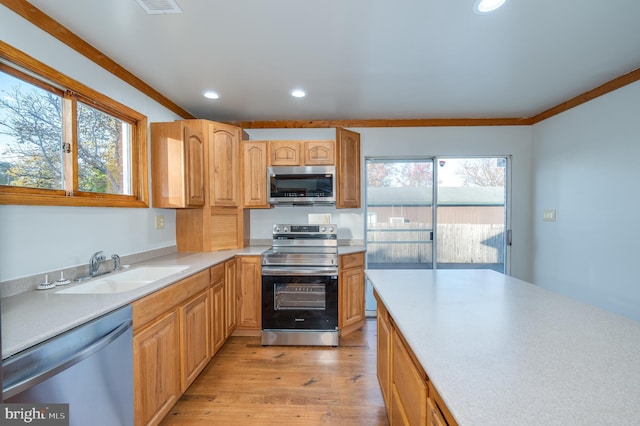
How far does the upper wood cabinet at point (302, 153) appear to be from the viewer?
10.3 ft

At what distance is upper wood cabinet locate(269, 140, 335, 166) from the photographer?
123 inches

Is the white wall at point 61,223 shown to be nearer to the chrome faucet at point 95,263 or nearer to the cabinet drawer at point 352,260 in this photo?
the chrome faucet at point 95,263

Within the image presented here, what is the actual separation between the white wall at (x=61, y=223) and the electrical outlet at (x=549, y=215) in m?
4.27

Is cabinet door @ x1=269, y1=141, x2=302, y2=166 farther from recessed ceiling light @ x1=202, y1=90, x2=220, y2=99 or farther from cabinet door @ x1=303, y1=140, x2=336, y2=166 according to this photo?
recessed ceiling light @ x1=202, y1=90, x2=220, y2=99

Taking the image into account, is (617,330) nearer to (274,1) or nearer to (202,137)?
(274,1)

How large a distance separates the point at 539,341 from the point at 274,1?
1949mm

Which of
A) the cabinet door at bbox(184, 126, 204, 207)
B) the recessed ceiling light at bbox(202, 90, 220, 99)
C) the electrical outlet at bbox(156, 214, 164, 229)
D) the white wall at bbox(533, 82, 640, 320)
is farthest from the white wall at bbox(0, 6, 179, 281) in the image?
the white wall at bbox(533, 82, 640, 320)

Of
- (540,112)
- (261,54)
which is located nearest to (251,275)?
(261,54)

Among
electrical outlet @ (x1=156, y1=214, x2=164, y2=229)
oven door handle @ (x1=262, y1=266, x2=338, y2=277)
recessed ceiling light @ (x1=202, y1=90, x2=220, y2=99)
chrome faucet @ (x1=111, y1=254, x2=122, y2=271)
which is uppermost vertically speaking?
recessed ceiling light @ (x1=202, y1=90, x2=220, y2=99)

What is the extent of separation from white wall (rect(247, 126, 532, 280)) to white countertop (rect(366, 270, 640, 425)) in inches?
84.9

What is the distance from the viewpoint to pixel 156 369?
62.4 inches

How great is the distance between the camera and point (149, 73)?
7.35ft

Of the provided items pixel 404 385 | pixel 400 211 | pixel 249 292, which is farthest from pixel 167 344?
pixel 400 211
